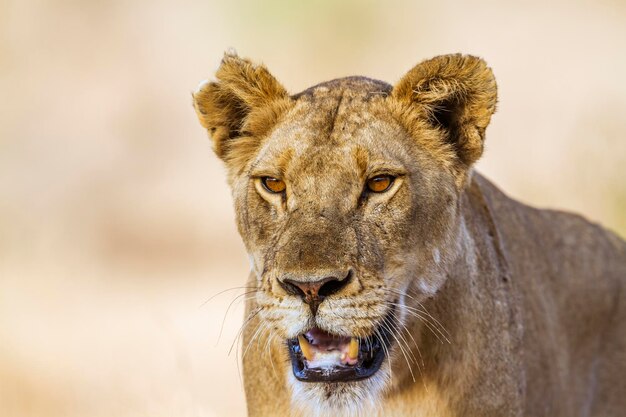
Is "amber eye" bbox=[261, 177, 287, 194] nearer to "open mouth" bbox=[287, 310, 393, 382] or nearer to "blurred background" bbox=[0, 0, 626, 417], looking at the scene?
"open mouth" bbox=[287, 310, 393, 382]

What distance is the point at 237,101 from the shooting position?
4789 mm

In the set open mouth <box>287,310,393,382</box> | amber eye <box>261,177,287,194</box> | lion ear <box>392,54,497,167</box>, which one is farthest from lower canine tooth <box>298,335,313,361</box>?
lion ear <box>392,54,497,167</box>

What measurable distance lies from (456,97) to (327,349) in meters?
1.12

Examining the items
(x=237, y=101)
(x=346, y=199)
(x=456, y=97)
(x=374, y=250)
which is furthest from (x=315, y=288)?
(x=237, y=101)

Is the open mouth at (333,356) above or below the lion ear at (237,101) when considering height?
below

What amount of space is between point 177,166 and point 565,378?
785cm

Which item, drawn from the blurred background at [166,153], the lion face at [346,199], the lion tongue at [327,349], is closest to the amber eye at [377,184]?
the lion face at [346,199]

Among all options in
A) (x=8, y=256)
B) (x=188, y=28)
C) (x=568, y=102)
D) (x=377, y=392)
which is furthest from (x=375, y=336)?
(x=188, y=28)

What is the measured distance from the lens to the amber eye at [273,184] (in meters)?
4.34

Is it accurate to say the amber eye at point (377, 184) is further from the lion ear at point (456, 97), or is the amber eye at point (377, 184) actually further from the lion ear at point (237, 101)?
the lion ear at point (237, 101)

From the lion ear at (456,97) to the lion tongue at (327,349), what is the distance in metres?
0.92

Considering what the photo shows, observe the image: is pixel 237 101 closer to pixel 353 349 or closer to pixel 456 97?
pixel 456 97

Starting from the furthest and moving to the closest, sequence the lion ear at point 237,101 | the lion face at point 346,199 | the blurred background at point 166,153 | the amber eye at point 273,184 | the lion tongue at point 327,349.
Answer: the blurred background at point 166,153, the lion ear at point 237,101, the amber eye at point 273,184, the lion tongue at point 327,349, the lion face at point 346,199

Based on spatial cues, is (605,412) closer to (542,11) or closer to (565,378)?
(565,378)
